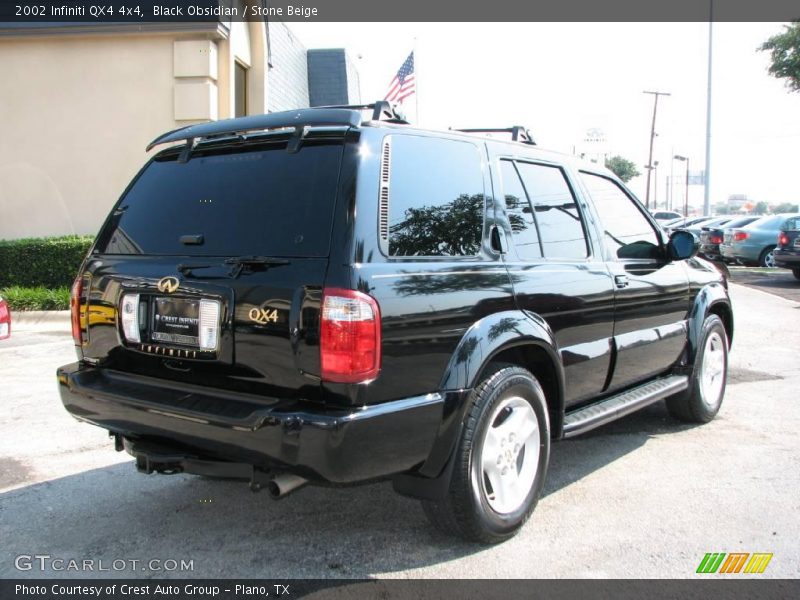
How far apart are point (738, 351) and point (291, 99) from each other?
12704mm

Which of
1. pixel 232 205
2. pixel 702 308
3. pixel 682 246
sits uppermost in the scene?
pixel 232 205

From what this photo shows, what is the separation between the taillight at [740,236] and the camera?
64.3ft

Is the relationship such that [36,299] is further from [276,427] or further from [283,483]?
[276,427]

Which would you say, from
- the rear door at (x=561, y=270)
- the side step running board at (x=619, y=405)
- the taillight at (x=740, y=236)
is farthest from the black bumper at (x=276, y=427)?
the taillight at (x=740, y=236)

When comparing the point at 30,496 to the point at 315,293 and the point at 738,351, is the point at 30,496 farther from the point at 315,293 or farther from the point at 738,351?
the point at 738,351

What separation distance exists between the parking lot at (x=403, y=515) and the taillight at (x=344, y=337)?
103 cm

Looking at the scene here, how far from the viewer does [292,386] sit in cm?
286

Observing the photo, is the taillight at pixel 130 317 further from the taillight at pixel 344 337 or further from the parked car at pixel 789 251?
the parked car at pixel 789 251

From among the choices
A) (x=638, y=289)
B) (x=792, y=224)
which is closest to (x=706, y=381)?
(x=638, y=289)

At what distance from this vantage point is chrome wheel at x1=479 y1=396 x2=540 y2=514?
11.2ft

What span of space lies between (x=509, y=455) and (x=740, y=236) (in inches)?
730

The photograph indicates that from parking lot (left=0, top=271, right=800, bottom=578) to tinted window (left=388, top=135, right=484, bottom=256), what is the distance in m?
1.46

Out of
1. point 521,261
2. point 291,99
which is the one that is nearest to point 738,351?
point 521,261

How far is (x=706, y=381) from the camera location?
5535mm
